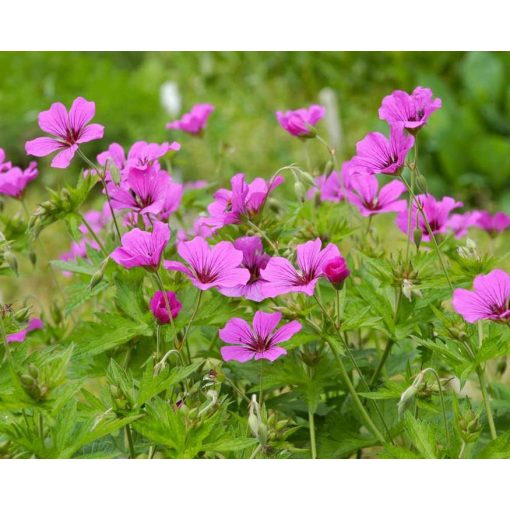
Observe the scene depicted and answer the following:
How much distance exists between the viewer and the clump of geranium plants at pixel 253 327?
117cm

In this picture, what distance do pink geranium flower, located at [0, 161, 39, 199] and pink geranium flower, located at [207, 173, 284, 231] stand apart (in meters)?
0.39

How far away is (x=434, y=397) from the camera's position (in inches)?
56.2

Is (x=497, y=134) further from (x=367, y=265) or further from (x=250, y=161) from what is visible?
(x=367, y=265)

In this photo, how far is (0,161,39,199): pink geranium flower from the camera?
1616mm

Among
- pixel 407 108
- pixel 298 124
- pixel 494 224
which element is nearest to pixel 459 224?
pixel 494 224

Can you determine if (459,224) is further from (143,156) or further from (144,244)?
(144,244)

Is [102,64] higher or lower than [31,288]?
higher

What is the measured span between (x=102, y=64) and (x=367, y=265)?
15.4 feet

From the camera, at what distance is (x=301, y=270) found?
126 cm

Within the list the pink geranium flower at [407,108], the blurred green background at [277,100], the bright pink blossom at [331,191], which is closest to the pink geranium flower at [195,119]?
the bright pink blossom at [331,191]

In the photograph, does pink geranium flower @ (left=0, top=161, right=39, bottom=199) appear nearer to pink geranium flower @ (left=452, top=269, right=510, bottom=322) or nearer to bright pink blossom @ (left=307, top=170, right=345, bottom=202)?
bright pink blossom @ (left=307, top=170, right=345, bottom=202)

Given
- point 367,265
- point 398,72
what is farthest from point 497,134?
point 367,265

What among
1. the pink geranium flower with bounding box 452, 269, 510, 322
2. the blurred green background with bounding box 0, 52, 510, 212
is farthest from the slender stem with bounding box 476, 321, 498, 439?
the blurred green background with bounding box 0, 52, 510, 212

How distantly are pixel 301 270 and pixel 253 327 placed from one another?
11 cm
